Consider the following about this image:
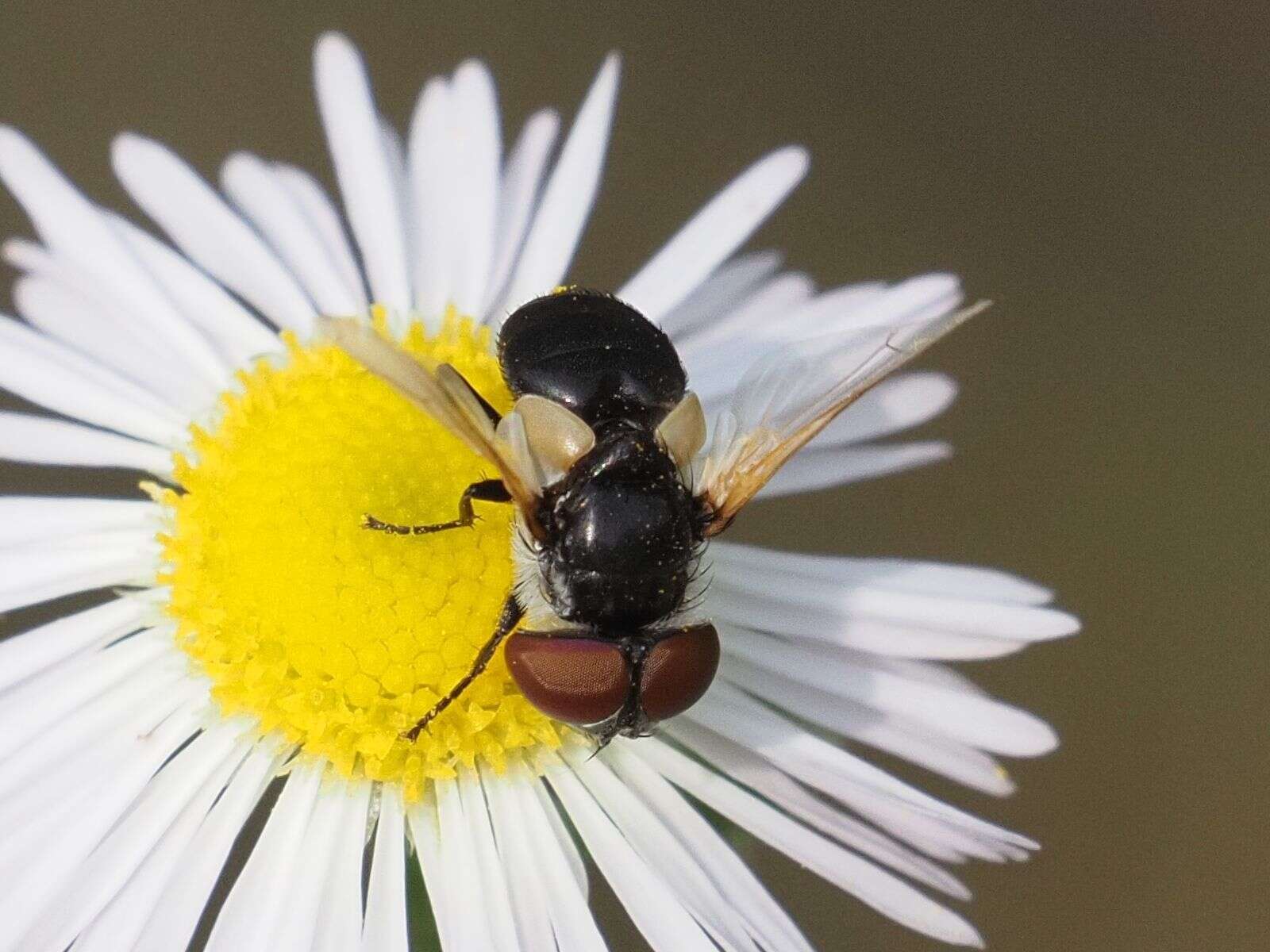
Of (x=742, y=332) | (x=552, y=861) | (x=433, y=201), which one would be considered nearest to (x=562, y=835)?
(x=552, y=861)

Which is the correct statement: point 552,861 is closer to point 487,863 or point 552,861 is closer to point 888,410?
point 487,863

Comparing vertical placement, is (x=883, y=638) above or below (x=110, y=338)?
below

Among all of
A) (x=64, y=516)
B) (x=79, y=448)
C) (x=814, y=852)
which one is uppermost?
(x=79, y=448)

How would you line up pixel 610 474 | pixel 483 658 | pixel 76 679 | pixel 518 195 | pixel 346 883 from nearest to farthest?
pixel 610 474, pixel 483 658, pixel 346 883, pixel 76 679, pixel 518 195

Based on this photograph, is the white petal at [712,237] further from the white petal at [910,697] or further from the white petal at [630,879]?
the white petal at [630,879]

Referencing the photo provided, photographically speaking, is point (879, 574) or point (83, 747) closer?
point (83, 747)

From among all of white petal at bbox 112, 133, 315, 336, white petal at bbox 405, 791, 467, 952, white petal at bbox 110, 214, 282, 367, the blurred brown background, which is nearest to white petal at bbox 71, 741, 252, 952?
white petal at bbox 405, 791, 467, 952

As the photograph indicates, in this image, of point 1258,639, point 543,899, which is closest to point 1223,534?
point 1258,639
